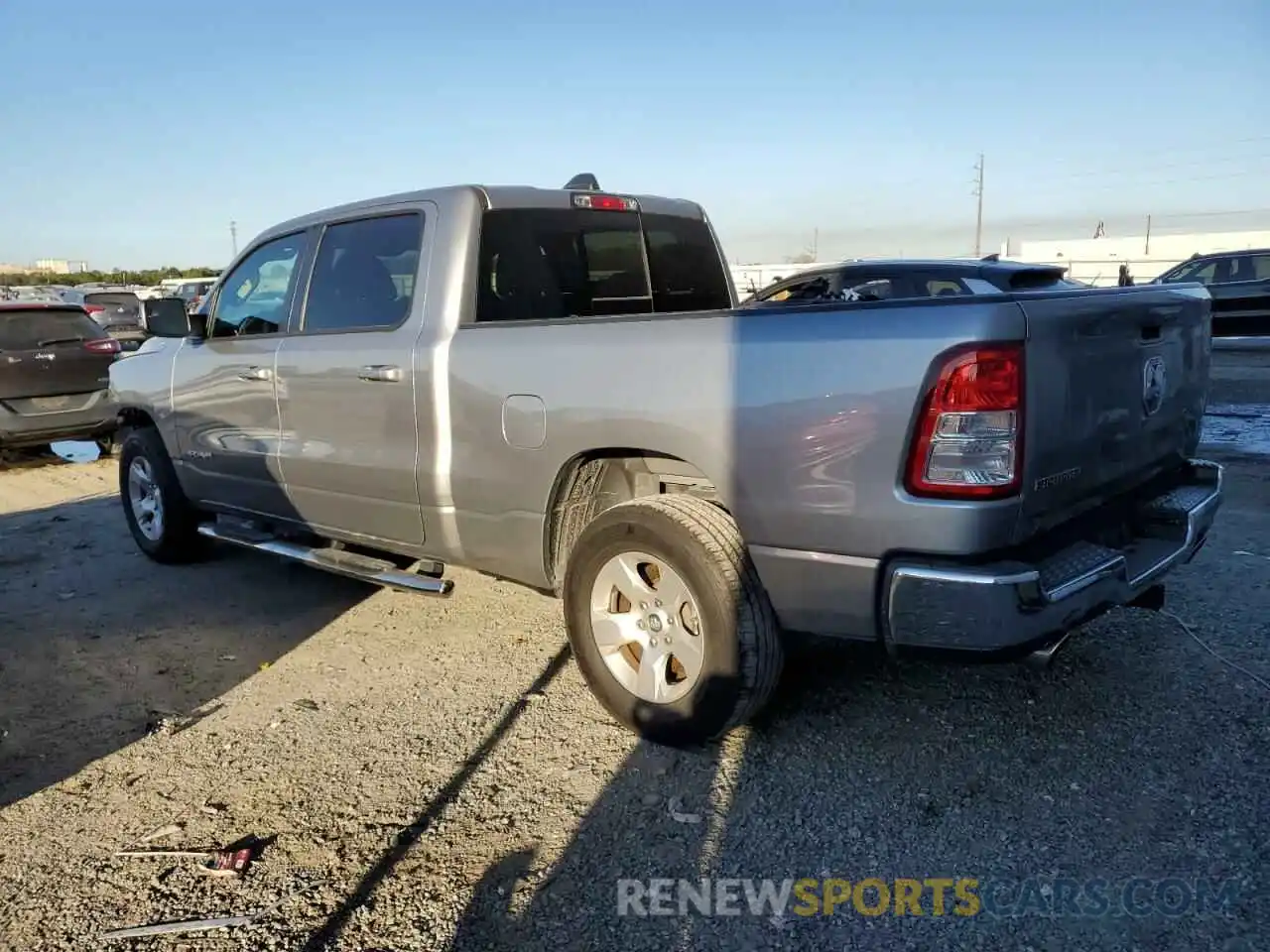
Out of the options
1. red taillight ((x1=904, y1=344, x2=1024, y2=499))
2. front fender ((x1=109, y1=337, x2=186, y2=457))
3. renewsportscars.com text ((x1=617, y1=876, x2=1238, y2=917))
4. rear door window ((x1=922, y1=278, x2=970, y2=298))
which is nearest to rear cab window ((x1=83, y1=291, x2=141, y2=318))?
front fender ((x1=109, y1=337, x2=186, y2=457))

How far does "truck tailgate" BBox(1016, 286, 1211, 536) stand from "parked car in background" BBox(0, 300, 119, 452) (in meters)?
9.37

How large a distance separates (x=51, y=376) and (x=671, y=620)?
8599 mm

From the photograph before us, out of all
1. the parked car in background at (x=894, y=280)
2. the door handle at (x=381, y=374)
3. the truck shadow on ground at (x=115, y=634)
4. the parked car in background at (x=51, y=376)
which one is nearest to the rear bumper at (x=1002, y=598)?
the door handle at (x=381, y=374)

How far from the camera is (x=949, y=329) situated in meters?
2.63

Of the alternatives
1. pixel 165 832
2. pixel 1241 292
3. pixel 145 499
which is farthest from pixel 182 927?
pixel 1241 292

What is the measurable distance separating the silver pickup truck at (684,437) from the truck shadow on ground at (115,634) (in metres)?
0.43

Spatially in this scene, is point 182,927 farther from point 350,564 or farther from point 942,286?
point 942,286

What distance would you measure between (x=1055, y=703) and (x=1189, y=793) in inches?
27.1

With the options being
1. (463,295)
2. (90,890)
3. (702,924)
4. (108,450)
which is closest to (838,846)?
(702,924)

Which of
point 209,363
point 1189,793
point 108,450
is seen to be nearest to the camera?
point 1189,793

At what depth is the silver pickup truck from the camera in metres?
2.71

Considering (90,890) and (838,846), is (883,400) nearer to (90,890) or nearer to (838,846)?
(838,846)

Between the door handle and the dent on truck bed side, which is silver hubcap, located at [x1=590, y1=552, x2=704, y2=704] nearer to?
the dent on truck bed side

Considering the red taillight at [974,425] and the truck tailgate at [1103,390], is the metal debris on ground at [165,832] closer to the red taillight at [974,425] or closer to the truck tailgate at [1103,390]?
the red taillight at [974,425]
